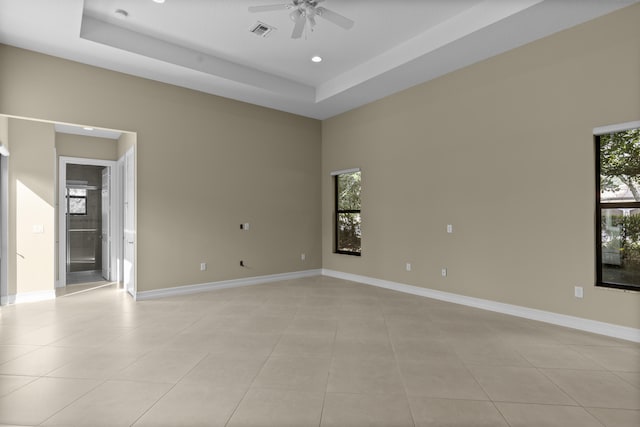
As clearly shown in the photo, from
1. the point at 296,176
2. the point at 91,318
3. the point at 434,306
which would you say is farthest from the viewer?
the point at 296,176

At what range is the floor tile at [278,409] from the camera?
195 cm

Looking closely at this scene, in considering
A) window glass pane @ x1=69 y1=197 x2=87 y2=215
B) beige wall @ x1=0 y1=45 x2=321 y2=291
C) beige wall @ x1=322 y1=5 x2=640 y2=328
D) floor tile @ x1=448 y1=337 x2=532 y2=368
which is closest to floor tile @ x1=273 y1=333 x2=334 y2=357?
floor tile @ x1=448 y1=337 x2=532 y2=368

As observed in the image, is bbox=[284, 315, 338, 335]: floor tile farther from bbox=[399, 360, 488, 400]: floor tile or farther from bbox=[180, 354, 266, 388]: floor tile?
bbox=[399, 360, 488, 400]: floor tile

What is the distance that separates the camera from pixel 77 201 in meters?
→ 7.39

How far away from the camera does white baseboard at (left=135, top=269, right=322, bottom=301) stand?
4.90 m

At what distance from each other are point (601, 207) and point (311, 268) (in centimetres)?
468

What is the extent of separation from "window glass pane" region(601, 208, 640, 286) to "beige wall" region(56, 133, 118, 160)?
7670 millimetres

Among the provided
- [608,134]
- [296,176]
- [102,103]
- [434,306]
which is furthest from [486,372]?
[102,103]

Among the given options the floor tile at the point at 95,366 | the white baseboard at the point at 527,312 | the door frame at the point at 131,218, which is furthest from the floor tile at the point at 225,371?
the white baseboard at the point at 527,312

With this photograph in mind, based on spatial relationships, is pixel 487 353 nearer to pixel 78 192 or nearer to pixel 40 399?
pixel 40 399

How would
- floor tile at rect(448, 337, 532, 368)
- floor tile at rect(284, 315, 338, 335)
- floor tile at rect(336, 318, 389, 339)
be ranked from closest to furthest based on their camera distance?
1. floor tile at rect(448, 337, 532, 368)
2. floor tile at rect(336, 318, 389, 339)
3. floor tile at rect(284, 315, 338, 335)

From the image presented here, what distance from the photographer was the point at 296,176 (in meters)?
6.59

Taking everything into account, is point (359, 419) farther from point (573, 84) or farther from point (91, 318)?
point (573, 84)

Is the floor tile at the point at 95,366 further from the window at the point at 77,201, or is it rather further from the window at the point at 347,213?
the window at the point at 77,201
